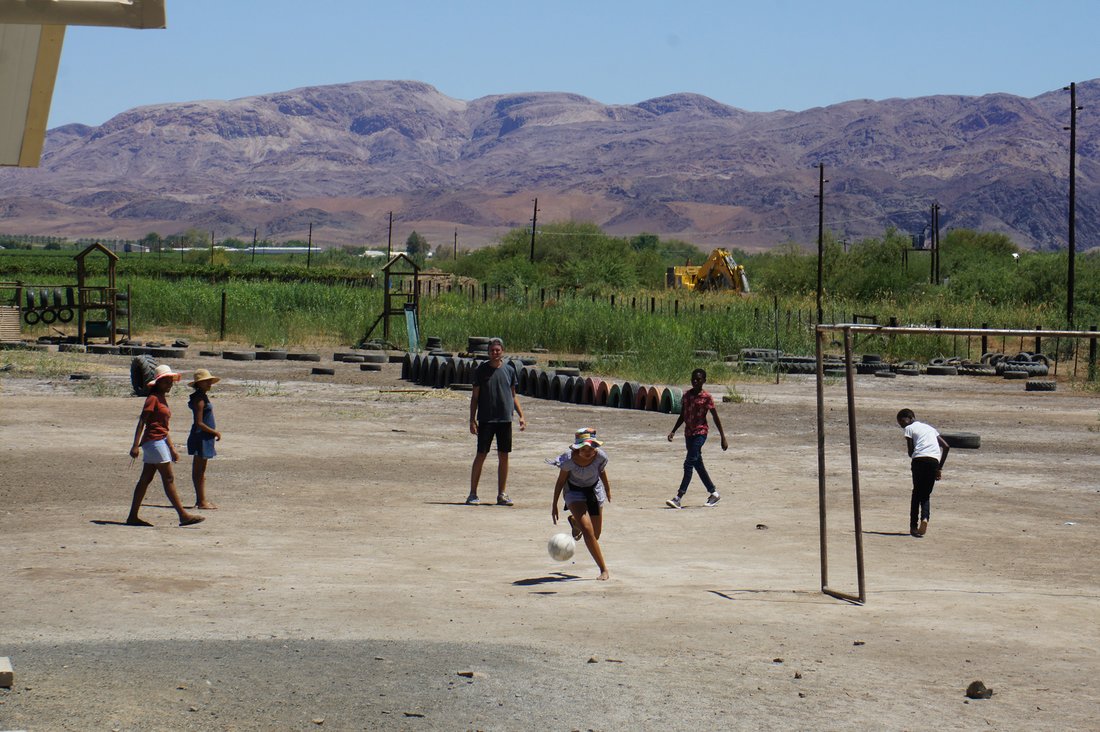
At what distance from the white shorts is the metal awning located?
5574 mm

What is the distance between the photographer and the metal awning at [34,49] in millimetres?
5059

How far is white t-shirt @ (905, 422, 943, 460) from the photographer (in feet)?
46.0

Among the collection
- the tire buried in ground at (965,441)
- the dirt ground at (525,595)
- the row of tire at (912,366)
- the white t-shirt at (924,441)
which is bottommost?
the dirt ground at (525,595)

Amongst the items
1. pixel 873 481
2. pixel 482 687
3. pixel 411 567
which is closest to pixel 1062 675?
pixel 482 687

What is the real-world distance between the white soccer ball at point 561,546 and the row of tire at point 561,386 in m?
13.7

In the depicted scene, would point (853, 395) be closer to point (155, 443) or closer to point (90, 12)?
point (155, 443)

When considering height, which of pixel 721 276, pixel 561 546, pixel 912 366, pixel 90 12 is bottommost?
pixel 561 546

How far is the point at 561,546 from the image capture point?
10.9m

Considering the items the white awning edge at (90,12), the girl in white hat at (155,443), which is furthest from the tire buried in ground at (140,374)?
the white awning edge at (90,12)

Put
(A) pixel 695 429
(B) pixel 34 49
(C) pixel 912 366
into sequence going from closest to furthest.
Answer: (B) pixel 34 49 < (A) pixel 695 429 < (C) pixel 912 366

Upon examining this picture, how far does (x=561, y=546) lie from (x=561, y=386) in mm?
17822

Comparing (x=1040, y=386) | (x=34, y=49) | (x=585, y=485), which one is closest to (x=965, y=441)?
(x=585, y=485)

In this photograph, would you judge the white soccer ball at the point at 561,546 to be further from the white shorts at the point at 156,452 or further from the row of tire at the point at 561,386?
the row of tire at the point at 561,386

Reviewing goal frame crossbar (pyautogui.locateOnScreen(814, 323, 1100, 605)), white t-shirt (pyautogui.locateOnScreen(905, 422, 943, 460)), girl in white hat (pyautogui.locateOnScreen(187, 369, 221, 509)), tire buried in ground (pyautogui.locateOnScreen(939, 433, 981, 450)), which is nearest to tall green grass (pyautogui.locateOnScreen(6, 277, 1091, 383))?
tire buried in ground (pyautogui.locateOnScreen(939, 433, 981, 450))
